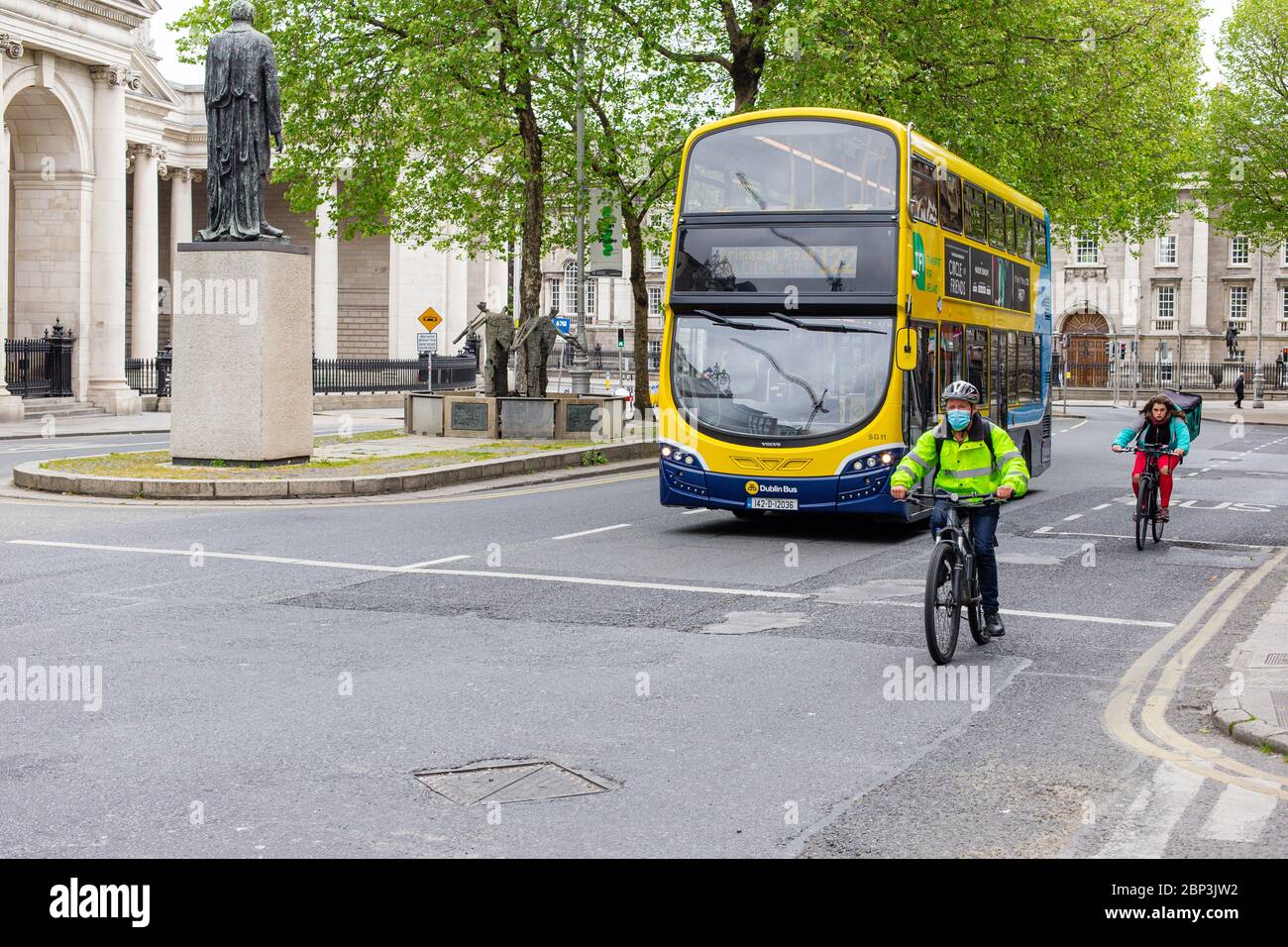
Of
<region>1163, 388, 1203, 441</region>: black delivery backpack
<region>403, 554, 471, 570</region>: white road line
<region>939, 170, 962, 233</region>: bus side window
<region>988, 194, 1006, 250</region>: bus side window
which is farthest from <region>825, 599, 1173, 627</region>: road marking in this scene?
<region>988, 194, 1006, 250</region>: bus side window

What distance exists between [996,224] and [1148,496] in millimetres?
5643

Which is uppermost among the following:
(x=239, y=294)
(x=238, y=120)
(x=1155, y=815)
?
(x=238, y=120)

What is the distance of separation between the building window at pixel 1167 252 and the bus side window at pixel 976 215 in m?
74.1

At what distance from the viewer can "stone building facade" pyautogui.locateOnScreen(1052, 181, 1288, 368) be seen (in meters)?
87.0

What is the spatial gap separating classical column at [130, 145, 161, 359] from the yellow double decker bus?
3871 centimetres

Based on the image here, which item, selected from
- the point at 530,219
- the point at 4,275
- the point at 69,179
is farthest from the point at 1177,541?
the point at 69,179

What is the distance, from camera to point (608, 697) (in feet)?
27.1

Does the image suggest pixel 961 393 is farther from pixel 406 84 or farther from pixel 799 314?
pixel 406 84

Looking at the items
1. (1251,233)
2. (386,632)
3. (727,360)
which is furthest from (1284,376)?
(386,632)

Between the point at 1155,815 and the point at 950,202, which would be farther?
the point at 950,202

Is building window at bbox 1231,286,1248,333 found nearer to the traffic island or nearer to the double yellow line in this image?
the traffic island

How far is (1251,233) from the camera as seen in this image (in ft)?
190

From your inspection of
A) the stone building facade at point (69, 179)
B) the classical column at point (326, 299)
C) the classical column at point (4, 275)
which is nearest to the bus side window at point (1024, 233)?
the stone building facade at point (69, 179)

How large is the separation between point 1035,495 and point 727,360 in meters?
7.76
